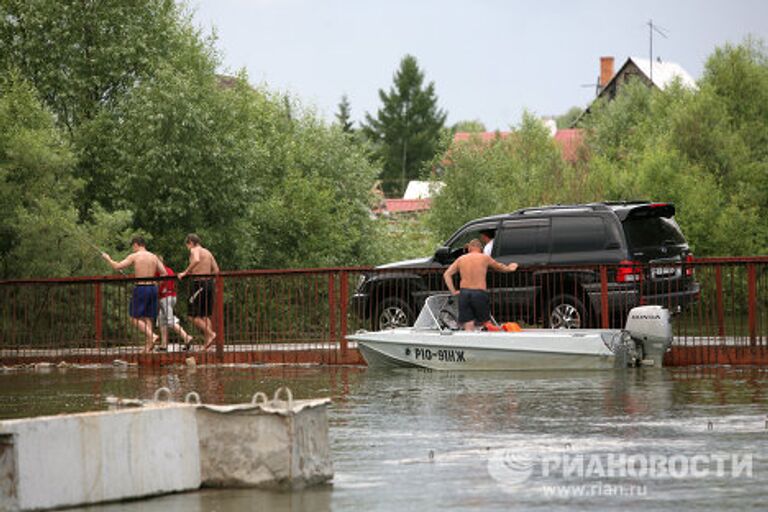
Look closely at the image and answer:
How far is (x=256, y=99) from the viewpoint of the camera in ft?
195

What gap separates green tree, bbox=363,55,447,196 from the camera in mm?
148500

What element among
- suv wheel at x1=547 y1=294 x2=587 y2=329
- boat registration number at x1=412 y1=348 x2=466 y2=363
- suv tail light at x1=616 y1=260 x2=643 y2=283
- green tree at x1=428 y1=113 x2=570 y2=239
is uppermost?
green tree at x1=428 y1=113 x2=570 y2=239

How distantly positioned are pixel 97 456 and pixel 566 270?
1393 centimetres

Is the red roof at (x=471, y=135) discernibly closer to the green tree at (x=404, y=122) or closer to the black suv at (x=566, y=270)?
the green tree at (x=404, y=122)

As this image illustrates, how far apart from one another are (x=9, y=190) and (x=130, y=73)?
13.5m

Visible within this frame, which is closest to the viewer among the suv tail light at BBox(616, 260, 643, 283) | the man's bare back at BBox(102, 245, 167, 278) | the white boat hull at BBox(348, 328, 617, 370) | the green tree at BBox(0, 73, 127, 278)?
the white boat hull at BBox(348, 328, 617, 370)

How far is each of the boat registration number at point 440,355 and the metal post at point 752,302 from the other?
427cm

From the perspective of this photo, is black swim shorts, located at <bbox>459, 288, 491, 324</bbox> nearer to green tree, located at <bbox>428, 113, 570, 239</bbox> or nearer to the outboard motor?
the outboard motor

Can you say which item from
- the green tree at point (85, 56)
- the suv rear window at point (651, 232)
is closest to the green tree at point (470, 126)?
the green tree at point (85, 56)

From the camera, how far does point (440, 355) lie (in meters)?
21.5

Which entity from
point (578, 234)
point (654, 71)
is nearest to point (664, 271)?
point (578, 234)

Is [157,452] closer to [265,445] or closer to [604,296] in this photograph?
[265,445]

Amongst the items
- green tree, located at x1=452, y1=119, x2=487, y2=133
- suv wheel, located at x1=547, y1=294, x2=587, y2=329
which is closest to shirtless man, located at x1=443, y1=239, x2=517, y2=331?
suv wheel, located at x1=547, y1=294, x2=587, y2=329

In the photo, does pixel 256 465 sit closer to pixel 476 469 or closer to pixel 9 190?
pixel 476 469
